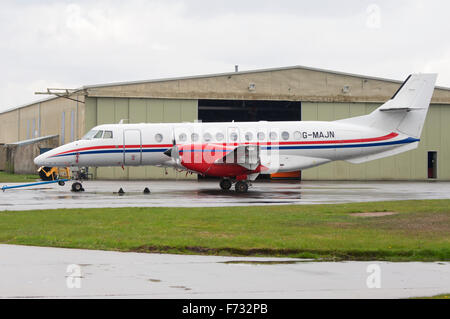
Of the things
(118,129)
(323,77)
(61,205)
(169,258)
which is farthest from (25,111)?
(169,258)

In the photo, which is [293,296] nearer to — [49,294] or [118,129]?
[49,294]

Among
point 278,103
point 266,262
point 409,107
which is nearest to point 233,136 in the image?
point 409,107

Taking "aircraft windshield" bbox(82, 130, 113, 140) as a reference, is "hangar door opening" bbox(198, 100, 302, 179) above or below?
above

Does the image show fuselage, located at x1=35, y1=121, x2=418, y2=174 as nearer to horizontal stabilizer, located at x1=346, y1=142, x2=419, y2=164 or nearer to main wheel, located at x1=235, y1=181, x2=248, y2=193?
horizontal stabilizer, located at x1=346, y1=142, x2=419, y2=164

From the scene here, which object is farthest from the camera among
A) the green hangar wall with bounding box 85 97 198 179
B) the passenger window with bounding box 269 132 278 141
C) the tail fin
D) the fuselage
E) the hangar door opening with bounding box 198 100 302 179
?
→ the hangar door opening with bounding box 198 100 302 179

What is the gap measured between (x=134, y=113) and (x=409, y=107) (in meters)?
22.8

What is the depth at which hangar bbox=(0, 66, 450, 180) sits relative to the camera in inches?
1750

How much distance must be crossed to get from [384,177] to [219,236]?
38.8 metres

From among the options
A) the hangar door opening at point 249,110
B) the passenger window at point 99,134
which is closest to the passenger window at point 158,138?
the passenger window at point 99,134

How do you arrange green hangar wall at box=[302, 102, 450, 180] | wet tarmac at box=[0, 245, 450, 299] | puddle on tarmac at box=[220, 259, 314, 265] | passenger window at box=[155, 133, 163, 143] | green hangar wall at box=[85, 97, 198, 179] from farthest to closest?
green hangar wall at box=[302, 102, 450, 180] → green hangar wall at box=[85, 97, 198, 179] → passenger window at box=[155, 133, 163, 143] → puddle on tarmac at box=[220, 259, 314, 265] → wet tarmac at box=[0, 245, 450, 299]

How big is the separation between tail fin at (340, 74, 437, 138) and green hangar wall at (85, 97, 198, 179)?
751 inches

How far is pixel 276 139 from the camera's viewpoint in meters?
29.7

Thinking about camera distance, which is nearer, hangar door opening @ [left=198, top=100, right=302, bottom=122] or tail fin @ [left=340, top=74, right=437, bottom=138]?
tail fin @ [left=340, top=74, right=437, bottom=138]

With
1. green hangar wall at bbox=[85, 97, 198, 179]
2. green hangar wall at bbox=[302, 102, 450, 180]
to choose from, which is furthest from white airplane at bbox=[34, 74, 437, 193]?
green hangar wall at bbox=[302, 102, 450, 180]
